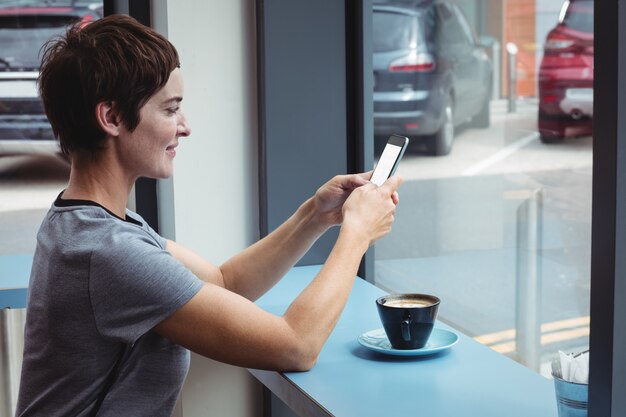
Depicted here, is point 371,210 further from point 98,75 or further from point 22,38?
point 22,38

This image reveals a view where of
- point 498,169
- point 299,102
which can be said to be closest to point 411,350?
point 299,102

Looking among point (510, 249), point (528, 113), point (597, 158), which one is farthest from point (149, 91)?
point (528, 113)

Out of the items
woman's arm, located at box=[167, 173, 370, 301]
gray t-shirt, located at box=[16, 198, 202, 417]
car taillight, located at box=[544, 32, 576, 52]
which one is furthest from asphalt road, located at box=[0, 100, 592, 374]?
gray t-shirt, located at box=[16, 198, 202, 417]

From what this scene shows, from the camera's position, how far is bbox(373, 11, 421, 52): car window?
5.47m

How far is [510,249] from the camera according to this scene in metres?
4.81

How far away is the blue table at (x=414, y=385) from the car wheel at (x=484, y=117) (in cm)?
532

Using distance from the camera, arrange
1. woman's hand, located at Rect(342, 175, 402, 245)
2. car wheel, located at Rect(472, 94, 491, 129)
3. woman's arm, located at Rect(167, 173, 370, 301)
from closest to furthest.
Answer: woman's hand, located at Rect(342, 175, 402, 245) → woman's arm, located at Rect(167, 173, 370, 301) → car wheel, located at Rect(472, 94, 491, 129)

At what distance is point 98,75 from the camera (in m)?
1.26

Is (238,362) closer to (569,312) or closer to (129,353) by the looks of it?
(129,353)

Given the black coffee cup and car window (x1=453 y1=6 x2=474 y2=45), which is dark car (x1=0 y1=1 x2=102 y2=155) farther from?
car window (x1=453 y1=6 x2=474 y2=45)

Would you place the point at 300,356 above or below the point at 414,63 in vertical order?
below

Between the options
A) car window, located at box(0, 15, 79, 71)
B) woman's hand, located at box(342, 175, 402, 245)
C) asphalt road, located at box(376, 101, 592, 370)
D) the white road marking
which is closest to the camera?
woman's hand, located at box(342, 175, 402, 245)

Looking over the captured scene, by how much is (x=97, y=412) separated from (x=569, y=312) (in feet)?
10.6

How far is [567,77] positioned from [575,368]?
18.6 ft
